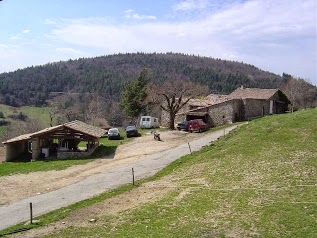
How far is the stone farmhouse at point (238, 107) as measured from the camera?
5809 cm

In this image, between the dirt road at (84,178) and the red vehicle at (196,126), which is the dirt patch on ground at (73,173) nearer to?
the dirt road at (84,178)

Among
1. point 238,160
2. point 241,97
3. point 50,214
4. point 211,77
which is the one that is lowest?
point 50,214

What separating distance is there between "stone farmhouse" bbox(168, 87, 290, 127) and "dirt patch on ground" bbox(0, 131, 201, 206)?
8.00 m

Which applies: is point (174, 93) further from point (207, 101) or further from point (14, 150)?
point (14, 150)

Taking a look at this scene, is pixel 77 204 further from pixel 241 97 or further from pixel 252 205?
pixel 241 97

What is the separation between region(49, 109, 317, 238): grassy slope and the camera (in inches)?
695

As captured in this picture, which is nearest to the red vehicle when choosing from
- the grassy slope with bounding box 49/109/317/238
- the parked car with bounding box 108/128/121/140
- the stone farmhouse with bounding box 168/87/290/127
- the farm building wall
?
the stone farmhouse with bounding box 168/87/290/127

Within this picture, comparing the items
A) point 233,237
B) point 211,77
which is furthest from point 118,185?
point 211,77

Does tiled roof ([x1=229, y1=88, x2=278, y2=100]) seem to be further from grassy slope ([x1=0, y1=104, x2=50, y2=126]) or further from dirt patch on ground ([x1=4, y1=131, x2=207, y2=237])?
grassy slope ([x1=0, y1=104, x2=50, y2=126])

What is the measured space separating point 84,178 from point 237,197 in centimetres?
1539

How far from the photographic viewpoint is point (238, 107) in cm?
5941

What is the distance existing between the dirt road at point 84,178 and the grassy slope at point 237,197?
11.3ft

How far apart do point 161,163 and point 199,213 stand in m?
16.1

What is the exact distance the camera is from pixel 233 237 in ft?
54.5
